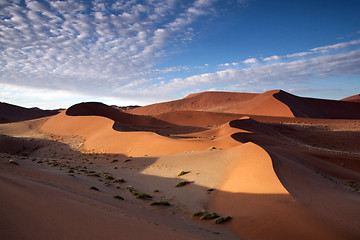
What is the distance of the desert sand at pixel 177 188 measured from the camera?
4113 millimetres

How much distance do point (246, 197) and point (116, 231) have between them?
533 centimetres

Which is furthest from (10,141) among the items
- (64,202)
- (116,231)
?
(116,231)

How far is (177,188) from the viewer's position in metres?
10.1

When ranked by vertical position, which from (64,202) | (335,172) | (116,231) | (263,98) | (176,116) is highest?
(263,98)

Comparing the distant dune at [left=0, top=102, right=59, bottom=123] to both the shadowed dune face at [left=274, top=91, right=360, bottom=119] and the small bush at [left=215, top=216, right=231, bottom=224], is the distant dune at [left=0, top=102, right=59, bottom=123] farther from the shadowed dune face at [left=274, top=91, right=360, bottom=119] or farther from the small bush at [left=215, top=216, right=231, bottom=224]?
the shadowed dune face at [left=274, top=91, right=360, bottom=119]

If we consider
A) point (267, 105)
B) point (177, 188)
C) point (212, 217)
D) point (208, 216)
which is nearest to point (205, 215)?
point (208, 216)

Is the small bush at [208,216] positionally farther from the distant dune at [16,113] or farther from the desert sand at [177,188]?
the distant dune at [16,113]

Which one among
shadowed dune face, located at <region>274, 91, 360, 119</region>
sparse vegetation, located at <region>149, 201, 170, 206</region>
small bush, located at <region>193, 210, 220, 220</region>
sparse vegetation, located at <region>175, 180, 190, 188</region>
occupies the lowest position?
small bush, located at <region>193, 210, 220, 220</region>

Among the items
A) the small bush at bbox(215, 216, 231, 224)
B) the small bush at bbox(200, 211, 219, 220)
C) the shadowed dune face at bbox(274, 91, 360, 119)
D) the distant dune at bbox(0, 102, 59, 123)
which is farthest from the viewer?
the distant dune at bbox(0, 102, 59, 123)


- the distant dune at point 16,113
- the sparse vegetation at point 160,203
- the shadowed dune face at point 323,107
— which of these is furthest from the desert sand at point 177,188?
the distant dune at point 16,113

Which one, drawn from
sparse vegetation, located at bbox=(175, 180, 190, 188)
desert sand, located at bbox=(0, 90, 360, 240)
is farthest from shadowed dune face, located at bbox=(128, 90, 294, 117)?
sparse vegetation, located at bbox=(175, 180, 190, 188)

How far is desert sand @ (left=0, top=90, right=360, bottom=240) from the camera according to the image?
411cm

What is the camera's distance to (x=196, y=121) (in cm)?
3906

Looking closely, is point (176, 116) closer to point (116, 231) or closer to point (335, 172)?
point (335, 172)
